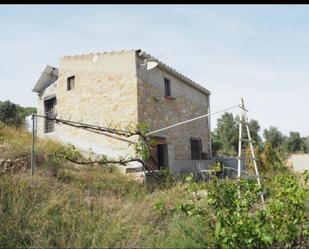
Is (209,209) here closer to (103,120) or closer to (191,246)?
(191,246)

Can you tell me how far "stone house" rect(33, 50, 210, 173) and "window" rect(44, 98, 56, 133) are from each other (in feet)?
0.15

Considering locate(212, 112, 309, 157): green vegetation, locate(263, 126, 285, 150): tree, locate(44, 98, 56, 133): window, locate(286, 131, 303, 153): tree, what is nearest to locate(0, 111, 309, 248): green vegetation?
locate(44, 98, 56, 133): window

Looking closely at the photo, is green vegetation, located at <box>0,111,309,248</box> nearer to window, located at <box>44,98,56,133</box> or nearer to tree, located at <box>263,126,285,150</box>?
window, located at <box>44,98,56,133</box>

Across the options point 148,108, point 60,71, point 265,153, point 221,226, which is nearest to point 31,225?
point 221,226

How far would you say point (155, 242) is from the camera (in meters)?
4.96

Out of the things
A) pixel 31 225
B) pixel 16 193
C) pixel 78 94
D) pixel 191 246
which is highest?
pixel 78 94

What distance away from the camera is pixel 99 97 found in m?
14.1

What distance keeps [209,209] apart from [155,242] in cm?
111

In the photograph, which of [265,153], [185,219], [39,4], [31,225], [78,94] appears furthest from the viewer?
[265,153]

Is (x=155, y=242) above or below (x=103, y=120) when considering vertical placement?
below

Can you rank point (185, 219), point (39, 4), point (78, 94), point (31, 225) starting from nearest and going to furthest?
point (31, 225)
point (39, 4)
point (185, 219)
point (78, 94)

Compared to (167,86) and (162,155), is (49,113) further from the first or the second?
(162,155)

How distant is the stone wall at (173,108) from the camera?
13.5 m

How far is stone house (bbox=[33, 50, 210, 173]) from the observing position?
13266 mm
